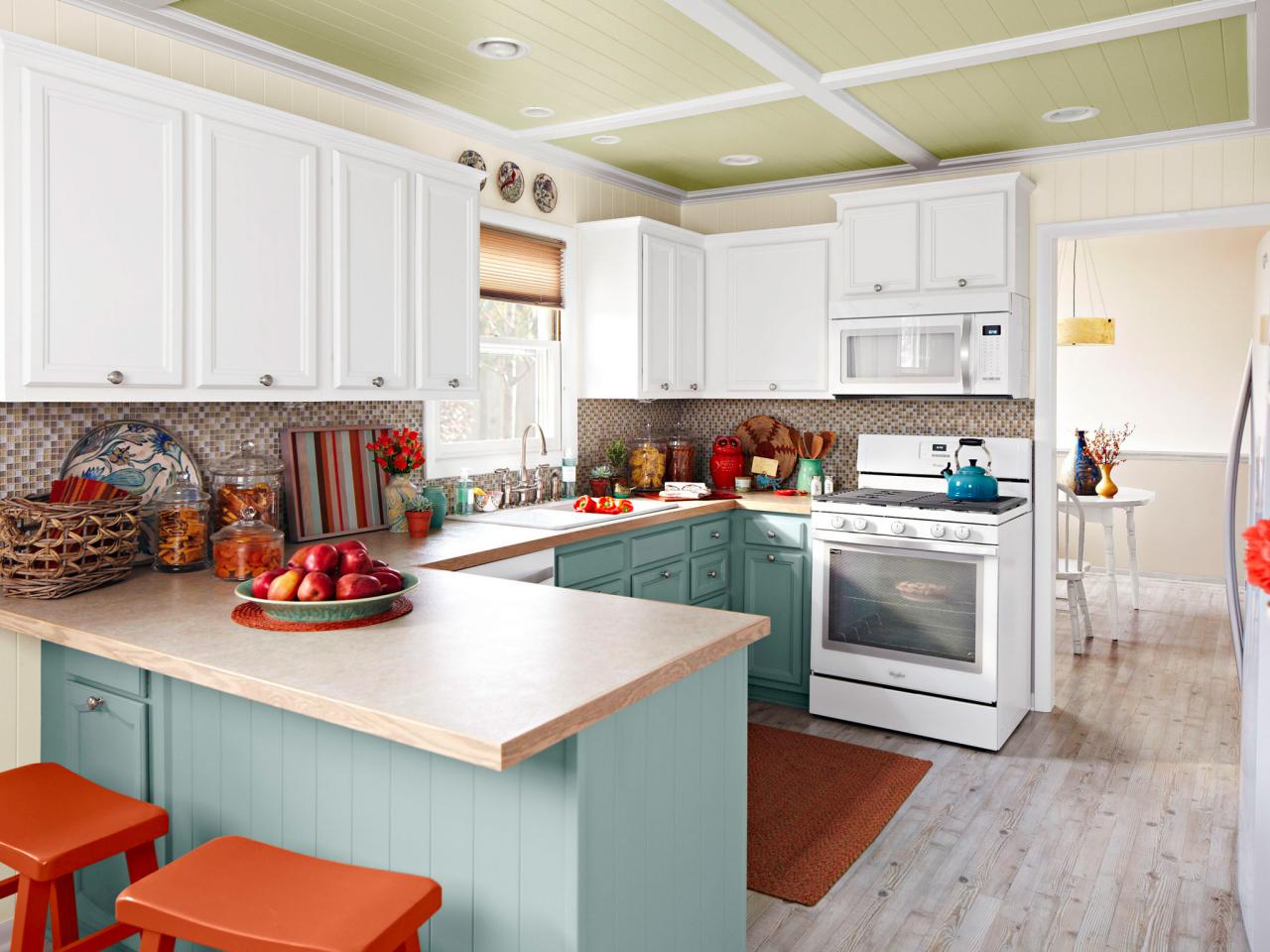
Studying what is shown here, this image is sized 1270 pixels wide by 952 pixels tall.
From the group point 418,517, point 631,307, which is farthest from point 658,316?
point 418,517

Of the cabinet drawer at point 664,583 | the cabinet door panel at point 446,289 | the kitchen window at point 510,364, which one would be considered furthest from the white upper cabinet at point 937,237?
the cabinet door panel at point 446,289

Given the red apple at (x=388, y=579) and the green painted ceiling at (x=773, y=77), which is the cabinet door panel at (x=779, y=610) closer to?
the green painted ceiling at (x=773, y=77)

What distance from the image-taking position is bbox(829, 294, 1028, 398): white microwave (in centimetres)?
426

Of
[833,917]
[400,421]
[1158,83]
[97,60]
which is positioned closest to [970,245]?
[1158,83]

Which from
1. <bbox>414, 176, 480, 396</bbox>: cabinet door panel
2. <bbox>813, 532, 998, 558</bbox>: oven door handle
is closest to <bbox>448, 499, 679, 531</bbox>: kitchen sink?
<bbox>414, 176, 480, 396</bbox>: cabinet door panel

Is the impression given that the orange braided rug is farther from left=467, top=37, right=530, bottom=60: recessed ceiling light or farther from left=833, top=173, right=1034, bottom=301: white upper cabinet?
left=467, top=37, right=530, bottom=60: recessed ceiling light

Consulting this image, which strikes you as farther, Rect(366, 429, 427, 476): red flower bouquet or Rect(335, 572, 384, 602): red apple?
Rect(366, 429, 427, 476): red flower bouquet

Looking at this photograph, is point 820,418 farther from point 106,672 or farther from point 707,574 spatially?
point 106,672

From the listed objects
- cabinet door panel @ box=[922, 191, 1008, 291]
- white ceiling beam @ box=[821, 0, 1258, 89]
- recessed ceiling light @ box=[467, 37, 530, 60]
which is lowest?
cabinet door panel @ box=[922, 191, 1008, 291]

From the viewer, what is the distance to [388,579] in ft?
7.54

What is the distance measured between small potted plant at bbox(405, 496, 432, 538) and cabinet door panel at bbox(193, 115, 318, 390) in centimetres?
69

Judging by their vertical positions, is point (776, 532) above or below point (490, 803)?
above

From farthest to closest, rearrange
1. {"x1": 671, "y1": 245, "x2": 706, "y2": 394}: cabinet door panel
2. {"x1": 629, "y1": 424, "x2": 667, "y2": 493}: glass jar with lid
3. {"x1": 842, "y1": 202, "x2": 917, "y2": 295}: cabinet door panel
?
{"x1": 629, "y1": 424, "x2": 667, "y2": 493}: glass jar with lid
{"x1": 671, "y1": 245, "x2": 706, "y2": 394}: cabinet door panel
{"x1": 842, "y1": 202, "x2": 917, "y2": 295}: cabinet door panel

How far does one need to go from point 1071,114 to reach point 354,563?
3252mm
